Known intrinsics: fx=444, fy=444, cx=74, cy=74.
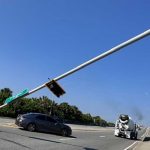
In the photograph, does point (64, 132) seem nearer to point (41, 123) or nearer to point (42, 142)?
point (41, 123)

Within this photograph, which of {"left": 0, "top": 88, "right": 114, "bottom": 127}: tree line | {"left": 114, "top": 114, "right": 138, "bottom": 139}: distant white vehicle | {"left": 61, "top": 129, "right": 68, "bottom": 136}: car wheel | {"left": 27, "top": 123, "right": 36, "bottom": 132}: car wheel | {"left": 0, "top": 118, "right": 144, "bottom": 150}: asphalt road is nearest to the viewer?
{"left": 0, "top": 118, "right": 144, "bottom": 150}: asphalt road

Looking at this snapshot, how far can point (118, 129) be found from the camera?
52938mm

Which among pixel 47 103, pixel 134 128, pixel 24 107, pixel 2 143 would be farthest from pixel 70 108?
pixel 2 143

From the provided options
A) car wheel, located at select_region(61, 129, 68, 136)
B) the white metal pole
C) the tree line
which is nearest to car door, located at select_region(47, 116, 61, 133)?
car wheel, located at select_region(61, 129, 68, 136)

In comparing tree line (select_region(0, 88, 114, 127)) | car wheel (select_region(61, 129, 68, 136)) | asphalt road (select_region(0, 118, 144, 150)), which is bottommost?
asphalt road (select_region(0, 118, 144, 150))

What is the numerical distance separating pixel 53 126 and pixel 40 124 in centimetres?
145

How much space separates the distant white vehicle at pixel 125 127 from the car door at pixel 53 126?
17.8 m

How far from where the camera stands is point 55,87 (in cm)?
2214

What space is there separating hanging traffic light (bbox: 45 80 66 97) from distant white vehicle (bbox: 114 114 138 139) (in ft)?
100

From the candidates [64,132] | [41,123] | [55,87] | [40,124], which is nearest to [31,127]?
[40,124]

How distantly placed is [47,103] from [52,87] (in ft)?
264

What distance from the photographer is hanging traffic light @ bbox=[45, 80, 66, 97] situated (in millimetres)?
21992

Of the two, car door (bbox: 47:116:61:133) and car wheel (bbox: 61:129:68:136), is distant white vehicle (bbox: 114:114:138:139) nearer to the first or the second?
car wheel (bbox: 61:129:68:136)

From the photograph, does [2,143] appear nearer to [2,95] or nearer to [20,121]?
[20,121]
